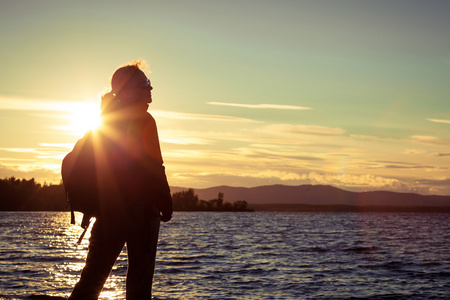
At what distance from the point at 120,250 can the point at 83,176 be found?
744mm

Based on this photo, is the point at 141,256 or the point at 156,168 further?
the point at 141,256

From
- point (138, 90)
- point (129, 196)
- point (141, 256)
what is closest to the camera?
point (129, 196)

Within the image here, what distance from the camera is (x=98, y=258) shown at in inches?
186

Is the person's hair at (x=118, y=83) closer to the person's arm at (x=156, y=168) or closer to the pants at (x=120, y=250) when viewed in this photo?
the person's arm at (x=156, y=168)

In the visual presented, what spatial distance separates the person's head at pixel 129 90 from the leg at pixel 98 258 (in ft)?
3.62

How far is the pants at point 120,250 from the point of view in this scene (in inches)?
Answer: 181

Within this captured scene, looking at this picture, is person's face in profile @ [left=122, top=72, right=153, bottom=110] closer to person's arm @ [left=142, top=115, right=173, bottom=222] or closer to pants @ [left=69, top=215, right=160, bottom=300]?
person's arm @ [left=142, top=115, right=173, bottom=222]

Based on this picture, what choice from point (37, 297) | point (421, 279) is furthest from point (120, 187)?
point (421, 279)

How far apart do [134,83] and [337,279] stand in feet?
53.4

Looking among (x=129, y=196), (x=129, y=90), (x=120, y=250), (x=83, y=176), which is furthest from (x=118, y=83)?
(x=120, y=250)

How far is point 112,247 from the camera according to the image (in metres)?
4.68

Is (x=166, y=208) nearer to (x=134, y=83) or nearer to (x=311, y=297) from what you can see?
(x=134, y=83)

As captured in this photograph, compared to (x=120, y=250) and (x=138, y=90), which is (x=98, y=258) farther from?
(x=138, y=90)

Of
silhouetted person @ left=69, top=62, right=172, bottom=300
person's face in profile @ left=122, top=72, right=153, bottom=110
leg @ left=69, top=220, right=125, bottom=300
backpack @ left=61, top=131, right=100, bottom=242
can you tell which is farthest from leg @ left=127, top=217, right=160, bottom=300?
person's face in profile @ left=122, top=72, right=153, bottom=110
